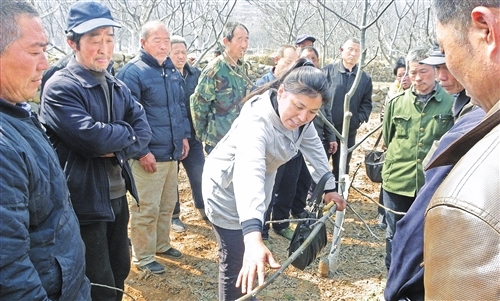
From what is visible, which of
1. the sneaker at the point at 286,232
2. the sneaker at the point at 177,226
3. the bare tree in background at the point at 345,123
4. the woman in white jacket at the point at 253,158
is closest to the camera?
the woman in white jacket at the point at 253,158

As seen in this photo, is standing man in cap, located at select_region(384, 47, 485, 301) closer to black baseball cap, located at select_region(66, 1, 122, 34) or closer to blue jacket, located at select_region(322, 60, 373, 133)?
black baseball cap, located at select_region(66, 1, 122, 34)

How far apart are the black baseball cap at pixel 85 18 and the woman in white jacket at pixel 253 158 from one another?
36.4 inches

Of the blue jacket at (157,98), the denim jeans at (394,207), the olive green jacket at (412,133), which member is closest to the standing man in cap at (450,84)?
the olive green jacket at (412,133)

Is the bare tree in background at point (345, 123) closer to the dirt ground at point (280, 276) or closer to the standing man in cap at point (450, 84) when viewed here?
the dirt ground at point (280, 276)

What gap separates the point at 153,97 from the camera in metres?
3.31

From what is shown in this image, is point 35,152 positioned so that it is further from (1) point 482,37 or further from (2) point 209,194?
(1) point 482,37

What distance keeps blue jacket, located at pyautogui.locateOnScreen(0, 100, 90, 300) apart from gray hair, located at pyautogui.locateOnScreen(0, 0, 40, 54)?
0.23 meters

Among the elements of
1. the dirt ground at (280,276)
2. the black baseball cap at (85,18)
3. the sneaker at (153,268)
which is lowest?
the dirt ground at (280,276)

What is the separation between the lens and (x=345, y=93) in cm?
487

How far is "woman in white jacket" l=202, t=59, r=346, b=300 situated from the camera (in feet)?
5.89

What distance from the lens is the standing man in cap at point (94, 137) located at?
6.77 ft

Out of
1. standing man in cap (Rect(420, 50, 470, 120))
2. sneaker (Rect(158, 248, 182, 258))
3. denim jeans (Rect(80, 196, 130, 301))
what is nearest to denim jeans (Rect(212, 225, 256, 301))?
denim jeans (Rect(80, 196, 130, 301))

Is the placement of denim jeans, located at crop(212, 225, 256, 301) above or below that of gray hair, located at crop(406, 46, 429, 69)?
below

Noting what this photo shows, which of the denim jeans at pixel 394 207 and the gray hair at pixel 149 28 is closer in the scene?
the denim jeans at pixel 394 207
